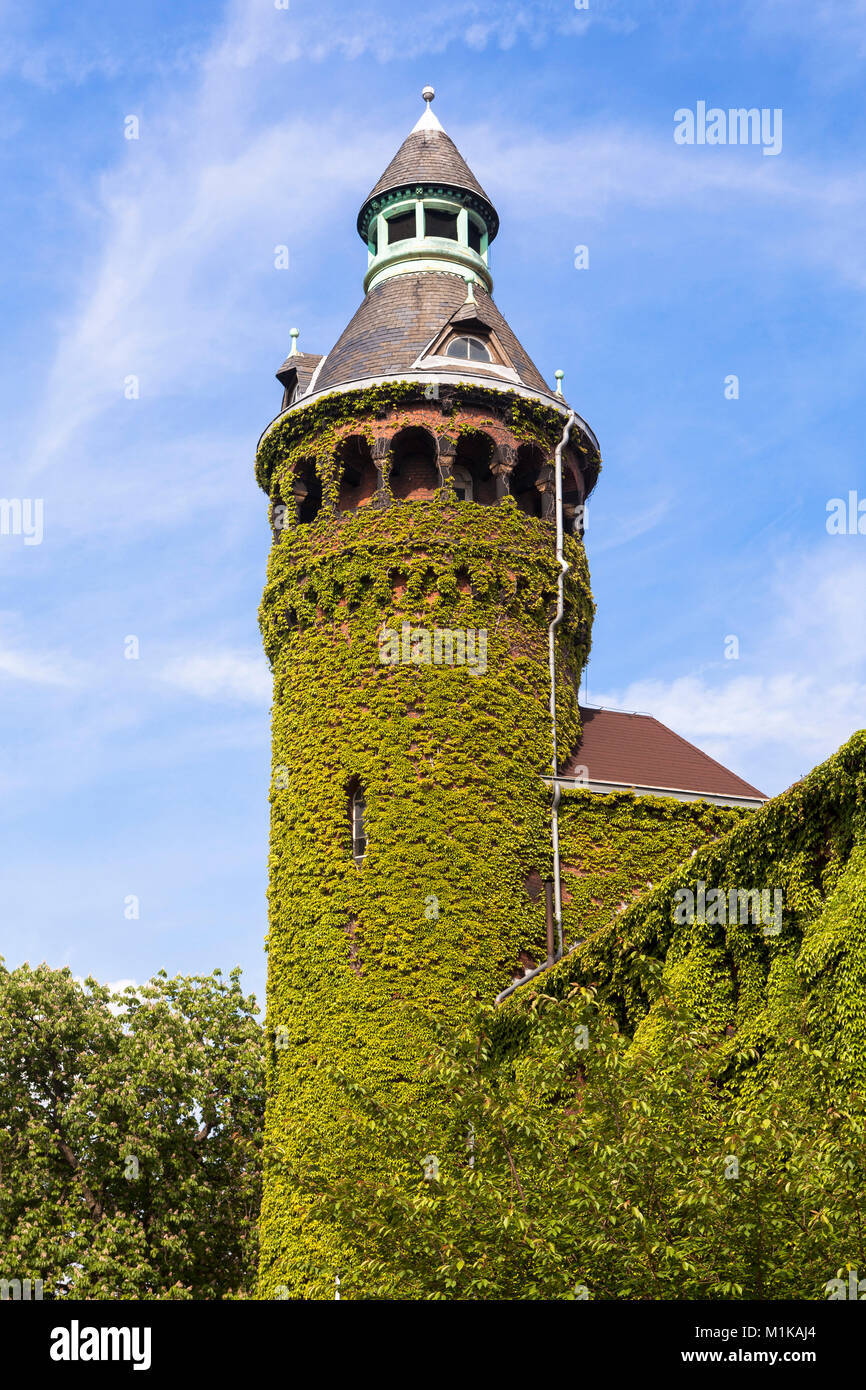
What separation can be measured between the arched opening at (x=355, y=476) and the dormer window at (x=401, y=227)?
8.96 metres

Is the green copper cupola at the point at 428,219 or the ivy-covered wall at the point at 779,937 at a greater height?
the green copper cupola at the point at 428,219

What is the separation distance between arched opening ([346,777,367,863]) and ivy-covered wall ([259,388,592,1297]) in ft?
0.81

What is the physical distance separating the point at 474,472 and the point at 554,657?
5155 millimetres

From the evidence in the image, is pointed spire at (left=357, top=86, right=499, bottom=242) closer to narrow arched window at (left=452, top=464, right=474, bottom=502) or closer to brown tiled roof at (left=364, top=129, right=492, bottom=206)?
brown tiled roof at (left=364, top=129, right=492, bottom=206)

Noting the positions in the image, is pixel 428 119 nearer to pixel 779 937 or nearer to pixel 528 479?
pixel 528 479

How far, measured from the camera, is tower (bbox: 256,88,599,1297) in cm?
3206

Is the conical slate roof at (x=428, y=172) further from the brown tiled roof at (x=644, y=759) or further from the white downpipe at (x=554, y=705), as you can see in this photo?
the brown tiled roof at (x=644, y=759)

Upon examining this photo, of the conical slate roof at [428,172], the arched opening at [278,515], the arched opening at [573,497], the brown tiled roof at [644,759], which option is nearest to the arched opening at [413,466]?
the arched opening at [278,515]

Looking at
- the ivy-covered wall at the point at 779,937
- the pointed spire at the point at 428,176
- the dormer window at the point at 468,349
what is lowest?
the ivy-covered wall at the point at 779,937

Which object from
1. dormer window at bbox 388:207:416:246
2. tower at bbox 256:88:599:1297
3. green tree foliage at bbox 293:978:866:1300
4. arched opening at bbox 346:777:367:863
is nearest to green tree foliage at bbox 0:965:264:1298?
tower at bbox 256:88:599:1297

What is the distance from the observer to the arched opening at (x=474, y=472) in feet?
121

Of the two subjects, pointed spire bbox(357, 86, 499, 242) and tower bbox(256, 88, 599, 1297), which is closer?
tower bbox(256, 88, 599, 1297)

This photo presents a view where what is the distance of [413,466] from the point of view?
37.2 m

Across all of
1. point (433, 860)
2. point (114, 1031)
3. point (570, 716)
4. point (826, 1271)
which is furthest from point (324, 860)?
point (826, 1271)
